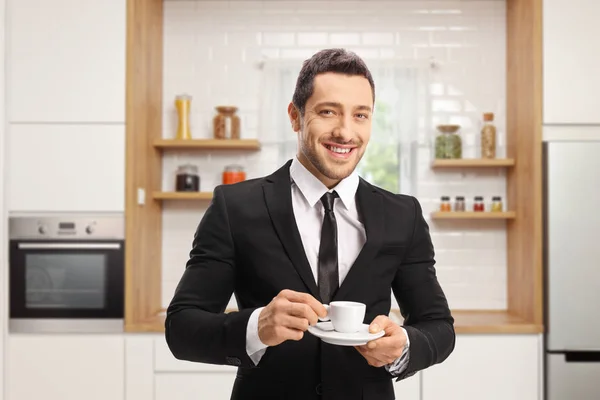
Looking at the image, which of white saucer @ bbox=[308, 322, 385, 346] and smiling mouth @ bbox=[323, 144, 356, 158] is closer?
white saucer @ bbox=[308, 322, 385, 346]

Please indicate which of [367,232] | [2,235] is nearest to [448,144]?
[367,232]

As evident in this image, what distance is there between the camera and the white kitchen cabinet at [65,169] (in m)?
3.13

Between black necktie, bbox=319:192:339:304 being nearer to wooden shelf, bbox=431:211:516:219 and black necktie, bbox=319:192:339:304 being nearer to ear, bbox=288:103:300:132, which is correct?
ear, bbox=288:103:300:132

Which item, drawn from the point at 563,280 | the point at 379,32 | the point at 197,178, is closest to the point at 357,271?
the point at 563,280

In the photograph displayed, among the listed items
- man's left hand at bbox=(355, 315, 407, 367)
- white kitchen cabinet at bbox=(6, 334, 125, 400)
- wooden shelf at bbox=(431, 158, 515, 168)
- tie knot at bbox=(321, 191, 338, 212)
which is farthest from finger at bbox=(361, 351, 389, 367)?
wooden shelf at bbox=(431, 158, 515, 168)

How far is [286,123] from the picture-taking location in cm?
371

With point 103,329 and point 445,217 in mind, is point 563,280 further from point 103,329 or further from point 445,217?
point 103,329

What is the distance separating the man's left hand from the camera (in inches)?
46.3

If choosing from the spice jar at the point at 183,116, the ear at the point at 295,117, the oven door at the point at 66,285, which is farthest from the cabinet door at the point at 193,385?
the ear at the point at 295,117

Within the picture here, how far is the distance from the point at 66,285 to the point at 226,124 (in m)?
1.27

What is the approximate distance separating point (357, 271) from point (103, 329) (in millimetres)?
2165

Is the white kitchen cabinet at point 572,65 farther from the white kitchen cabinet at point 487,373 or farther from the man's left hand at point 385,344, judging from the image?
the man's left hand at point 385,344

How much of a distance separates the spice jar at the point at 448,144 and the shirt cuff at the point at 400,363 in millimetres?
2482

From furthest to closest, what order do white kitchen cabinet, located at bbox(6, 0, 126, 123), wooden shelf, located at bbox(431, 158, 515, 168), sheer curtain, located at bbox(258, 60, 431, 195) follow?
sheer curtain, located at bbox(258, 60, 431, 195) → wooden shelf, located at bbox(431, 158, 515, 168) → white kitchen cabinet, located at bbox(6, 0, 126, 123)
